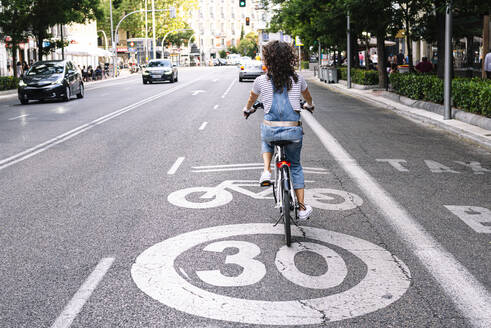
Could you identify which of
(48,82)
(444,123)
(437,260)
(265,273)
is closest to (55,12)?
(48,82)

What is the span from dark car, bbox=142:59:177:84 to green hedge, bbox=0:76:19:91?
35.5ft

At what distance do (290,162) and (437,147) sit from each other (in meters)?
7.23

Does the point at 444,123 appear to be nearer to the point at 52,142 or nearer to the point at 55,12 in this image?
the point at 52,142

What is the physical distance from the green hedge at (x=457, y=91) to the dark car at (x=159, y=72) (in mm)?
25777

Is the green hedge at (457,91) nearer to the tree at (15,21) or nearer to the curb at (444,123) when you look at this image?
the curb at (444,123)

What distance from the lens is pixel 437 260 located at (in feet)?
17.9

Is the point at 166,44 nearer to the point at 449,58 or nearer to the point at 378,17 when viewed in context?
the point at 378,17

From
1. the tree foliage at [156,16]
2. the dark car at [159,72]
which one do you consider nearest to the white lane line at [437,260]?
the dark car at [159,72]

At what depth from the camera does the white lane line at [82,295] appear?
4246 mm

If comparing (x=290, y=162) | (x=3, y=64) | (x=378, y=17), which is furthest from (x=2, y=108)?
(x=3, y=64)

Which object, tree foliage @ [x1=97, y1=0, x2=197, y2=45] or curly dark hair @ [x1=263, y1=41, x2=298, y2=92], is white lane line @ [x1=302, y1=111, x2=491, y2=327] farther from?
tree foliage @ [x1=97, y1=0, x2=197, y2=45]

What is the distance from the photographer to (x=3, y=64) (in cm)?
5256

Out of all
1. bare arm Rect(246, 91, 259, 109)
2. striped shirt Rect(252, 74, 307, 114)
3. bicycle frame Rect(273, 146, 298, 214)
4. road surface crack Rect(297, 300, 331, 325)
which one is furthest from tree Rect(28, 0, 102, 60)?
road surface crack Rect(297, 300, 331, 325)

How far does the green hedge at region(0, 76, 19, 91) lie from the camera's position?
122 feet
